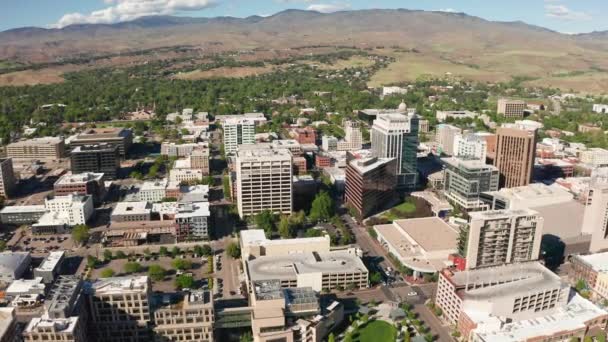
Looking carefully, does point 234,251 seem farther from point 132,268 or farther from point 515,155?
point 515,155

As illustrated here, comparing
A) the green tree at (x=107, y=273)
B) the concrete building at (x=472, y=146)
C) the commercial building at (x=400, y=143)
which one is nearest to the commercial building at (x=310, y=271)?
the green tree at (x=107, y=273)

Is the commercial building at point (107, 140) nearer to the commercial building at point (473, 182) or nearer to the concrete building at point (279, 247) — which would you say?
the concrete building at point (279, 247)

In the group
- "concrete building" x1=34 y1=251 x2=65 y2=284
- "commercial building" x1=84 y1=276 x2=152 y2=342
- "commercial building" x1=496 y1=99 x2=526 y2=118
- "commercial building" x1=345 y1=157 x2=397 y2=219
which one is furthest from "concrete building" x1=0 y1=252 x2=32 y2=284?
"commercial building" x1=496 y1=99 x2=526 y2=118

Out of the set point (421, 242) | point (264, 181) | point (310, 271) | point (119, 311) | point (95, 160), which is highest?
point (264, 181)

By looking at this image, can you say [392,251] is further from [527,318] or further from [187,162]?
[187,162]

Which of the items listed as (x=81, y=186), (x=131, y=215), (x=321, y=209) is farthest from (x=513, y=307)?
(x=81, y=186)

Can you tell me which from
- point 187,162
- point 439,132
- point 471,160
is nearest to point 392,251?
point 471,160

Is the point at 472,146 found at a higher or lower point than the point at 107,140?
higher
